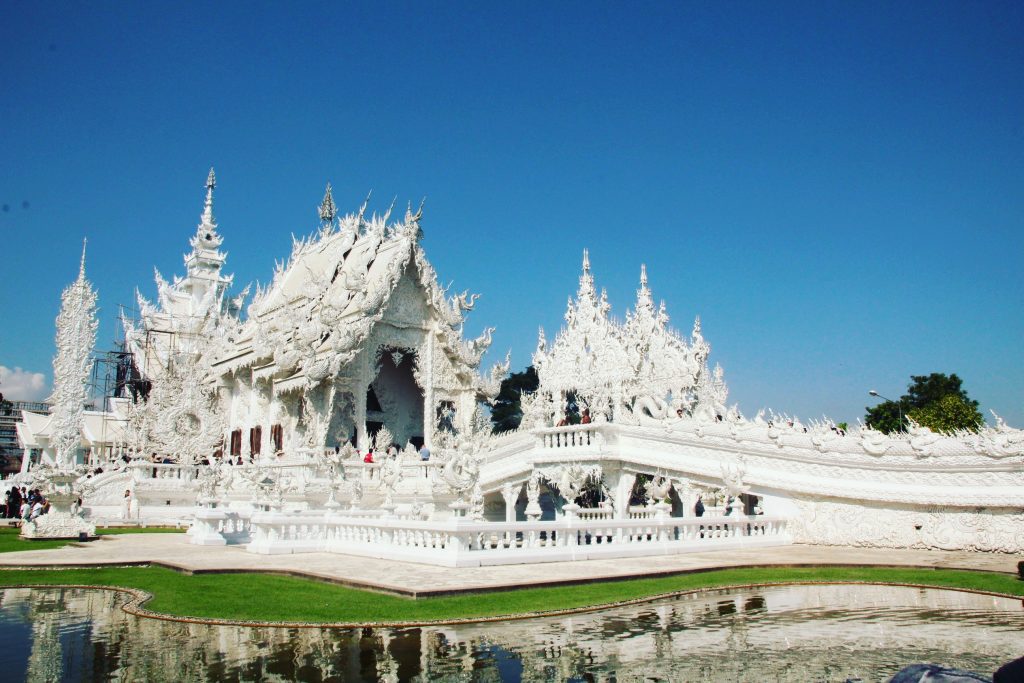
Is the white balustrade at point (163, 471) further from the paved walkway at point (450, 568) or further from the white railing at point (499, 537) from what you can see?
the white railing at point (499, 537)

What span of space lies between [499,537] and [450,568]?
1.09 meters

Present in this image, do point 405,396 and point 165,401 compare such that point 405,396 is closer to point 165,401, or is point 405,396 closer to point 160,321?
point 165,401

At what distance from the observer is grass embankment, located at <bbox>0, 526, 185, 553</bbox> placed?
578 inches

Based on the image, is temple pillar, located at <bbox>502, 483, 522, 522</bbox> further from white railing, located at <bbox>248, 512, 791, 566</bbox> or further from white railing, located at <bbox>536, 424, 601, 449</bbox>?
white railing, located at <bbox>248, 512, 791, 566</bbox>

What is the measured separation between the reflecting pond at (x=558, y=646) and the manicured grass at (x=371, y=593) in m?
0.47

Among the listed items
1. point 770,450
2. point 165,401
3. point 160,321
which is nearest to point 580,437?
point 770,450

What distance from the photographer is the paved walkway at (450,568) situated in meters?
9.03

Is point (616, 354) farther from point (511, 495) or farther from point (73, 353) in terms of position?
point (73, 353)

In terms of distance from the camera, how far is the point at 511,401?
1689 inches

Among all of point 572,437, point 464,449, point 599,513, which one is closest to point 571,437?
point 572,437

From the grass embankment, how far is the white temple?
1779 millimetres

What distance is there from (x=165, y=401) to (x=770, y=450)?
25756 millimetres

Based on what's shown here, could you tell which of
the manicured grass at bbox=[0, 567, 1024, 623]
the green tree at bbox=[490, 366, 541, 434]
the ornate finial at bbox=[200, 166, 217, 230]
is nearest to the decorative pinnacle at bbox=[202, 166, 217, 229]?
the ornate finial at bbox=[200, 166, 217, 230]

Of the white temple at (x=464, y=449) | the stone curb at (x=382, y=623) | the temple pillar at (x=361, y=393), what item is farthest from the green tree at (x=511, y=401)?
the stone curb at (x=382, y=623)
